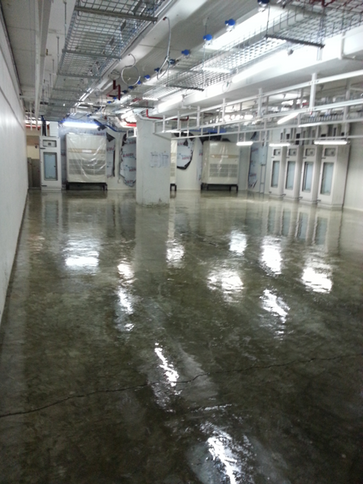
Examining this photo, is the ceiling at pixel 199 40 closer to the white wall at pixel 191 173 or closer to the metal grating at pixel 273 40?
the metal grating at pixel 273 40

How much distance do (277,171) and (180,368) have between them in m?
12.5

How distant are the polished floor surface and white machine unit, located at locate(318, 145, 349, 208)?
21.3 feet

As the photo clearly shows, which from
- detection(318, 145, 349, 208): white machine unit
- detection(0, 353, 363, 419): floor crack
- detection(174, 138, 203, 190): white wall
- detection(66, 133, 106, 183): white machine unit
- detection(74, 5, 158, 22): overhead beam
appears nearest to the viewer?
detection(0, 353, 363, 419): floor crack

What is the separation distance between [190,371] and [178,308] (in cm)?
101

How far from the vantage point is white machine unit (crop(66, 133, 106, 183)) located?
13.2 meters

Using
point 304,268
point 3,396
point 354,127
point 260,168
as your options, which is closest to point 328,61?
point 304,268

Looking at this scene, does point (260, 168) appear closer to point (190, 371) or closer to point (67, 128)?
point (67, 128)

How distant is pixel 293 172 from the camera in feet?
42.2

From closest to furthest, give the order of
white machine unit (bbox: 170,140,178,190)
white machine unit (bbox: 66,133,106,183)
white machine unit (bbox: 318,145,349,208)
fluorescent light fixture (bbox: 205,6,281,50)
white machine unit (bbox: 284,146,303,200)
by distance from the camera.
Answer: fluorescent light fixture (bbox: 205,6,281,50) < white machine unit (bbox: 318,145,349,208) < white machine unit (bbox: 284,146,303,200) < white machine unit (bbox: 66,133,106,183) < white machine unit (bbox: 170,140,178,190)

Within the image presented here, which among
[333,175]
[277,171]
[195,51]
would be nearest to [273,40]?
[195,51]

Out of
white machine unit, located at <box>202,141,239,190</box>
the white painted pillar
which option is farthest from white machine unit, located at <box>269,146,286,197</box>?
the white painted pillar

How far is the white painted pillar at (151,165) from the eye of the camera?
9.87 meters

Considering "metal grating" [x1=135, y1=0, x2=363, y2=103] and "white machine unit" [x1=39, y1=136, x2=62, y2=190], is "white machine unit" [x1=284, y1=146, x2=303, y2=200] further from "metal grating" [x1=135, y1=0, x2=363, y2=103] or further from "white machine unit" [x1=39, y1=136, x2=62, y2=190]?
"white machine unit" [x1=39, y1=136, x2=62, y2=190]

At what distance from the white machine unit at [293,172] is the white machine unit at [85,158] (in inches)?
267
